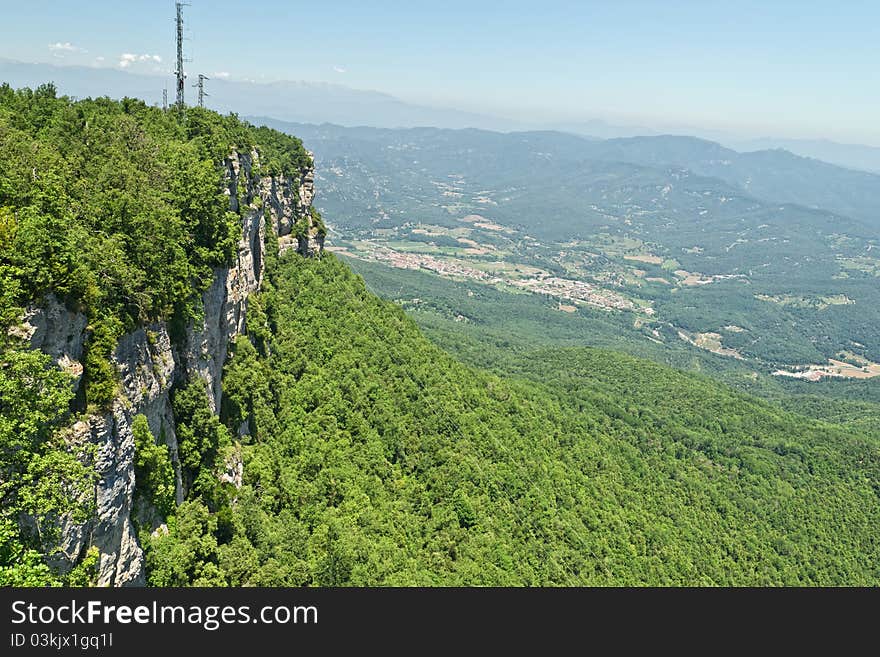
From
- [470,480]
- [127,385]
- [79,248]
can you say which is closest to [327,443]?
[470,480]

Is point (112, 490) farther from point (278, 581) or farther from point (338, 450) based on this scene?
point (338, 450)

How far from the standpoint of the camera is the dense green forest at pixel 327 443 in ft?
68.4

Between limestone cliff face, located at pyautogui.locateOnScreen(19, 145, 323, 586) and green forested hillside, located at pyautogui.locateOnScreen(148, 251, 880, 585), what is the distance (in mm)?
3326

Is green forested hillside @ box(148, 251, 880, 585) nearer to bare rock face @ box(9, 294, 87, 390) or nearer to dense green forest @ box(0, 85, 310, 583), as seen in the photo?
dense green forest @ box(0, 85, 310, 583)

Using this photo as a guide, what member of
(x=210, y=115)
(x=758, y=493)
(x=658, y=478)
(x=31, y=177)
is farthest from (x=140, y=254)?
(x=758, y=493)

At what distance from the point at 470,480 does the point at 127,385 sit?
40.8 m

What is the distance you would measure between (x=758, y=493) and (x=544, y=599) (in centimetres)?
9824

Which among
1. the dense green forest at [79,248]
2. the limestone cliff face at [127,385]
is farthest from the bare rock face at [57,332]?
the dense green forest at [79,248]

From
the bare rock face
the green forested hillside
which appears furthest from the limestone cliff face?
the green forested hillside

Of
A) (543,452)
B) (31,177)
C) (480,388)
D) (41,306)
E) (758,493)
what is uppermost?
(31,177)

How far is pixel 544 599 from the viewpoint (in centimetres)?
1420

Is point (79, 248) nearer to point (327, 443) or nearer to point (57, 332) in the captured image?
point (57, 332)

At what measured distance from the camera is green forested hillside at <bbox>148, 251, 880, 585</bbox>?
4066cm

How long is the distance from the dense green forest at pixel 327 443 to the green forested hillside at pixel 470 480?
10.7 inches
